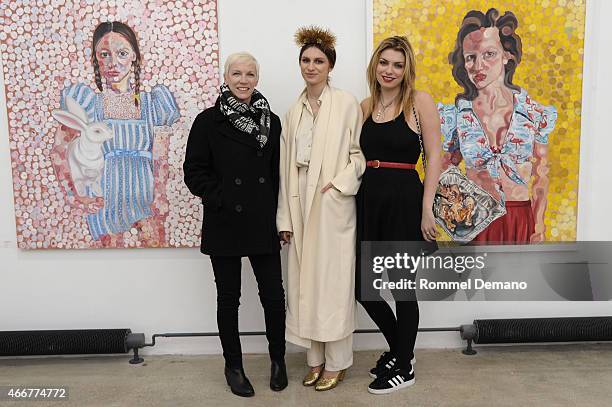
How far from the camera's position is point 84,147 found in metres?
2.56

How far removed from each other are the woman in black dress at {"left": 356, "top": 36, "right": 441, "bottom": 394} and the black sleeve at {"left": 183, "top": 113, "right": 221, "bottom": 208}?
0.64 metres

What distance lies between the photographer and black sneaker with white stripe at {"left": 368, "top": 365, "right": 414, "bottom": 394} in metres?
2.20

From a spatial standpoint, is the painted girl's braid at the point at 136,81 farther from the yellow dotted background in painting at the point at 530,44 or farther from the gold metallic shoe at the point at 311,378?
the gold metallic shoe at the point at 311,378

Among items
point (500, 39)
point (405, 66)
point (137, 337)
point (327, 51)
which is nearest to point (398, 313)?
point (405, 66)

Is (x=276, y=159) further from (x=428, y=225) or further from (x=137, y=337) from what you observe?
(x=137, y=337)

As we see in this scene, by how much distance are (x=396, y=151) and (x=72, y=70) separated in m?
1.69

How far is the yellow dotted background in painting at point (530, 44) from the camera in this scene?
2.49 meters

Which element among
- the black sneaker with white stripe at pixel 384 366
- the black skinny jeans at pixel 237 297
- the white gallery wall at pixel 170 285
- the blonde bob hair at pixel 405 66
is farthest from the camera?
the white gallery wall at pixel 170 285

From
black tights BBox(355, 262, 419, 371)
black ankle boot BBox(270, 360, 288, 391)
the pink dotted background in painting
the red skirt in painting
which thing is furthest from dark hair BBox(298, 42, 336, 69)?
black ankle boot BBox(270, 360, 288, 391)

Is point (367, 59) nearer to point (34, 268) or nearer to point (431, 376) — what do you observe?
point (431, 376)

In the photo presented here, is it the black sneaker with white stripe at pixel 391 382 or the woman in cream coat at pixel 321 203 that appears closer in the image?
the woman in cream coat at pixel 321 203

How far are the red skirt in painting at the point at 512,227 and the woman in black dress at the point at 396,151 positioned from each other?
0.64 metres

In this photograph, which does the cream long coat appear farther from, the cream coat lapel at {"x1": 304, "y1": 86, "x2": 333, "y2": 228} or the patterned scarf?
the patterned scarf

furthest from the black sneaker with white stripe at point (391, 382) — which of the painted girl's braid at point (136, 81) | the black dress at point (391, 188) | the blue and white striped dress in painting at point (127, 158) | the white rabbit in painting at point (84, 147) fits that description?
the painted girl's braid at point (136, 81)
